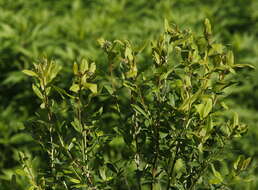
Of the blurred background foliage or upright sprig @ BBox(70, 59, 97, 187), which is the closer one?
upright sprig @ BBox(70, 59, 97, 187)

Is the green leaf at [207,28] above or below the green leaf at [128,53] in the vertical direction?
above

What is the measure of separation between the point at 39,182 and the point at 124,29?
2.78 meters

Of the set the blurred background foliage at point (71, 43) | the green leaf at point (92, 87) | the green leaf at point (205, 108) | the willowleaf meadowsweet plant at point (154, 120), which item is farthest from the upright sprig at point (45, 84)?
the blurred background foliage at point (71, 43)

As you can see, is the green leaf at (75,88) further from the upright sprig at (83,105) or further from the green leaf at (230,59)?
the green leaf at (230,59)

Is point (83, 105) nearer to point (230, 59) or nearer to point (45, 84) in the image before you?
point (45, 84)

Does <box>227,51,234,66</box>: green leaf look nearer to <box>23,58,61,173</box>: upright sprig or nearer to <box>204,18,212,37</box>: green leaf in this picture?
<box>204,18,212,37</box>: green leaf

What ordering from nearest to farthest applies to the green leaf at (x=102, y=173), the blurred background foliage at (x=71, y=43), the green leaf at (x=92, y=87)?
1. the green leaf at (x=92, y=87)
2. the green leaf at (x=102, y=173)
3. the blurred background foliage at (x=71, y=43)

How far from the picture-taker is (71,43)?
167 inches

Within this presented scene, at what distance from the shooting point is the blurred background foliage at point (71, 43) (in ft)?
13.5

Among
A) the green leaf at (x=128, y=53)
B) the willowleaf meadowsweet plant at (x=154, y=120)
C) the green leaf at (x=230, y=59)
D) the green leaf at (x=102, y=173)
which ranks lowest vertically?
the green leaf at (x=102, y=173)

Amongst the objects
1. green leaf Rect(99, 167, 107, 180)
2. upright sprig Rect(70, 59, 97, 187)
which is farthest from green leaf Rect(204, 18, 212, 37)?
green leaf Rect(99, 167, 107, 180)

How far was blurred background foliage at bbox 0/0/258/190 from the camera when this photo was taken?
162 inches

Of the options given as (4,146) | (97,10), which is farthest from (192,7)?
(4,146)

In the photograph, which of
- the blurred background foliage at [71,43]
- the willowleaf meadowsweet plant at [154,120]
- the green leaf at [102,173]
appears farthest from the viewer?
the blurred background foliage at [71,43]
